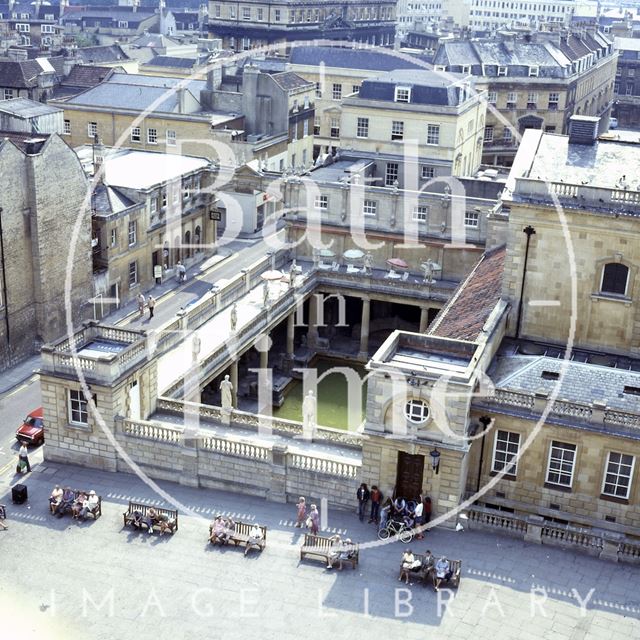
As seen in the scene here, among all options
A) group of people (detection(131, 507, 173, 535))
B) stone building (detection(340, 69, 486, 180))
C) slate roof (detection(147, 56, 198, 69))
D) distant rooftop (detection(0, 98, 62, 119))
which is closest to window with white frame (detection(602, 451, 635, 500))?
group of people (detection(131, 507, 173, 535))

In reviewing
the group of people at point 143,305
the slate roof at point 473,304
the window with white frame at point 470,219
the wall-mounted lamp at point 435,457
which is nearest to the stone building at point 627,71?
the window with white frame at point 470,219

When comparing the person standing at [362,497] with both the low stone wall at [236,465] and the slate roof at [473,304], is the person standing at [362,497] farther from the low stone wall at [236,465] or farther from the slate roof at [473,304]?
the slate roof at [473,304]

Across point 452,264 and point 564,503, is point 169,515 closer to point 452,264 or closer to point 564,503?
point 564,503

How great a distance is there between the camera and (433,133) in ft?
257

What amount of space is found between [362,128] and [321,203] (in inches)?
637

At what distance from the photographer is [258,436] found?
4012 cm

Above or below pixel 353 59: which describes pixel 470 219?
A: below

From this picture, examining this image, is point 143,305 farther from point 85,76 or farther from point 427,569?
point 85,76

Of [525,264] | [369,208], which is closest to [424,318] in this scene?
[369,208]

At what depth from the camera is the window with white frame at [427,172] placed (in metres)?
78.9

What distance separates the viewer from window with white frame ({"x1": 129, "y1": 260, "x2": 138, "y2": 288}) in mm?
62438

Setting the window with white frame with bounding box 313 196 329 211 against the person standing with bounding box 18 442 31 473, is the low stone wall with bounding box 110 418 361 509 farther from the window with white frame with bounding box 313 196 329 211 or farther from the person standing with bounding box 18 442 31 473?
the window with white frame with bounding box 313 196 329 211

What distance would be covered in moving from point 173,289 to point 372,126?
2494 cm

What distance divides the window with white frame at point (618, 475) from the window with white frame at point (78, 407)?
20661 mm
